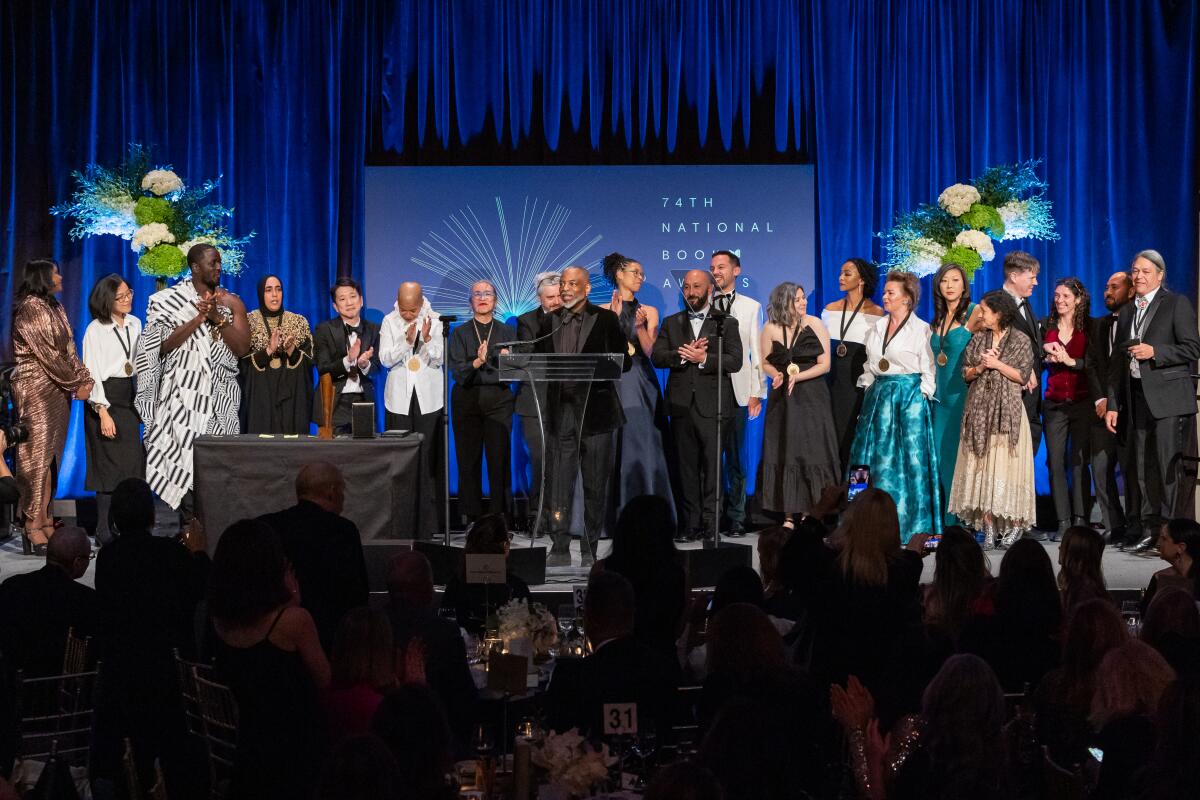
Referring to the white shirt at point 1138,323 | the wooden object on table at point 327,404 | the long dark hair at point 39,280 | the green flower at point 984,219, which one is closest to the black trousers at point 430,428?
the wooden object on table at point 327,404

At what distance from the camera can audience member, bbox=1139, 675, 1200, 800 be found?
257 centimetres

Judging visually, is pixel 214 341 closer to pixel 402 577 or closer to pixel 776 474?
pixel 776 474

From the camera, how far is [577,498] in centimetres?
824

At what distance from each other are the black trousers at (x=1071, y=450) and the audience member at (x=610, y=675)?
6.04m

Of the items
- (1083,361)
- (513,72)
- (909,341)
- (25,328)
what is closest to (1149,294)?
(1083,361)

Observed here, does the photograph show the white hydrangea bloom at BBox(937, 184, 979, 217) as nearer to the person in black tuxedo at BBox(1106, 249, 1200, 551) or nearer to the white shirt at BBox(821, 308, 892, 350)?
the white shirt at BBox(821, 308, 892, 350)

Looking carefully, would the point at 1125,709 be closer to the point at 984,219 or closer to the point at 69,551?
the point at 69,551

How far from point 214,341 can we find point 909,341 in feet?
13.7

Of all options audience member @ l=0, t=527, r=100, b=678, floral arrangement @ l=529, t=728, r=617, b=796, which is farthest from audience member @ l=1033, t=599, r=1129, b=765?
audience member @ l=0, t=527, r=100, b=678

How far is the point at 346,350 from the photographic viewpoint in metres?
9.25

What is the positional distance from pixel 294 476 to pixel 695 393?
2730mm

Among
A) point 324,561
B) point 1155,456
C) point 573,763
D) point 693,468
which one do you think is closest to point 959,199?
point 1155,456

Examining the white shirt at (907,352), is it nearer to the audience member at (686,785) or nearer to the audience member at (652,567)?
the audience member at (652,567)

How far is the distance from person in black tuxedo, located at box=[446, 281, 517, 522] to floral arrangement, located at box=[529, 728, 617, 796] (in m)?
6.12
